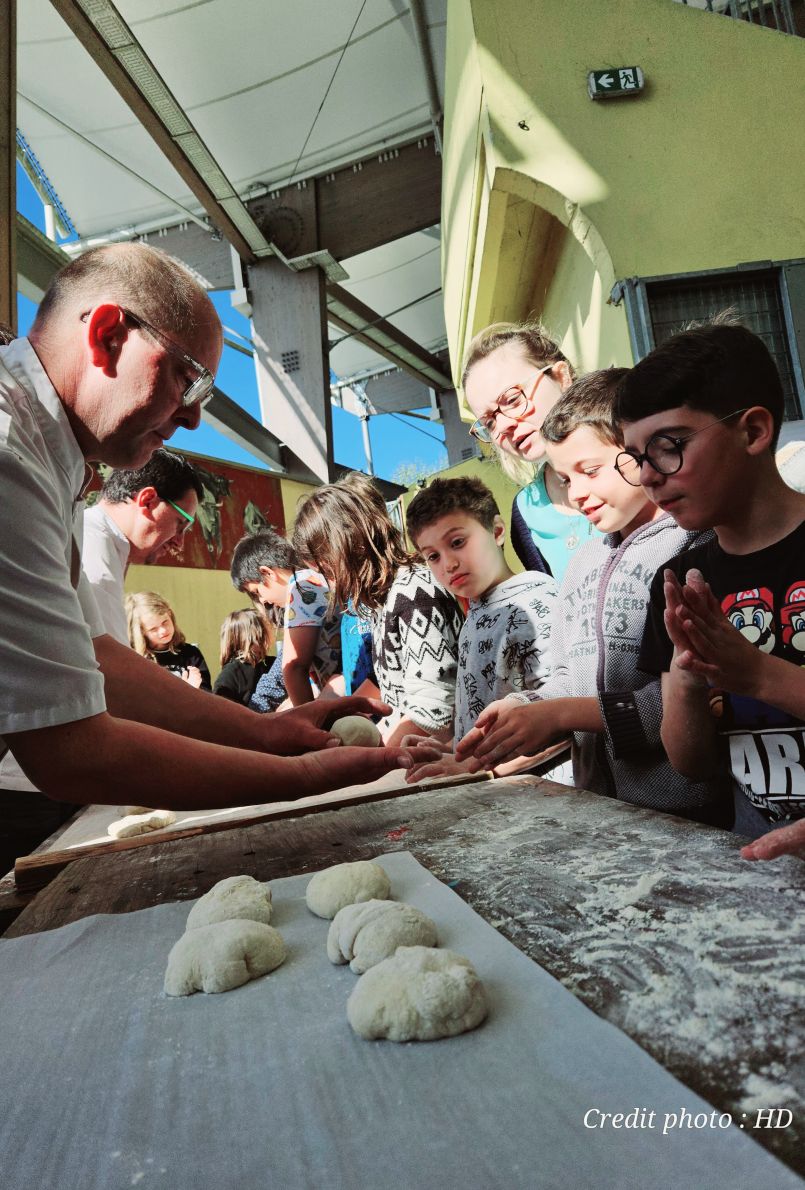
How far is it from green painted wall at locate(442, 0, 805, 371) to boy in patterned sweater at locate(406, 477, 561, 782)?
2.01 m

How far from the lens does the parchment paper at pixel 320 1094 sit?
26.5 inches

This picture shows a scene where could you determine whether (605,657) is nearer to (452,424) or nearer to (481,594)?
(481,594)

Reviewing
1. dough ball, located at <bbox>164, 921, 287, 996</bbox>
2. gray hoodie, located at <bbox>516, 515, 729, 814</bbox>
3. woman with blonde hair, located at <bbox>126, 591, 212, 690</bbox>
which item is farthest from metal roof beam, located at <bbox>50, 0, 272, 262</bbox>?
dough ball, located at <bbox>164, 921, 287, 996</bbox>

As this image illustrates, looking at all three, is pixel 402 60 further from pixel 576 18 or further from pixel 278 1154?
pixel 278 1154

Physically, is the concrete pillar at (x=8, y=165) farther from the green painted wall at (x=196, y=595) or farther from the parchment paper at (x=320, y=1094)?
the green painted wall at (x=196, y=595)

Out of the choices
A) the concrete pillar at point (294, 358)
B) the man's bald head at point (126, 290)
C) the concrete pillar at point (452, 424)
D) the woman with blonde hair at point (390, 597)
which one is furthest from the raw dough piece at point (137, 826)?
the concrete pillar at point (452, 424)

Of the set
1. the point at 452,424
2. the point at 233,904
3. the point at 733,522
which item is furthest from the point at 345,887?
the point at 452,424

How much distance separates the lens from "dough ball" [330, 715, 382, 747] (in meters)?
2.27

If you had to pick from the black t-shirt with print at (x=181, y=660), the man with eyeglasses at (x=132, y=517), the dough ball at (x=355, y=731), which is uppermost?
the man with eyeglasses at (x=132, y=517)

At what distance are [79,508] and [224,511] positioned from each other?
315 inches

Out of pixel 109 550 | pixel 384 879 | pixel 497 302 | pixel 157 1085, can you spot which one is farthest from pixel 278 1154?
pixel 497 302

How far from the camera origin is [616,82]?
3947 mm

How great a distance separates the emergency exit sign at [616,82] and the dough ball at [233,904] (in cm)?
442

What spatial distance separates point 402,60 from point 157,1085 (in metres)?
10.4
